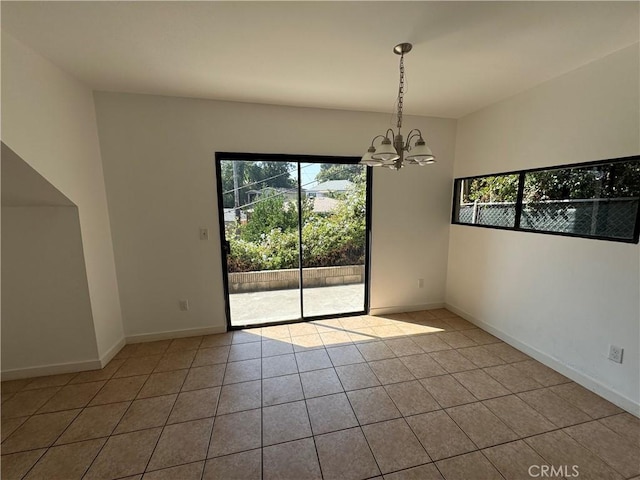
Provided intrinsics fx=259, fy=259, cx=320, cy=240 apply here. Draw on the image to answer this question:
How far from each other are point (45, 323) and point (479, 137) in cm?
464

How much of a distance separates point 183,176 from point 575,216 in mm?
3544

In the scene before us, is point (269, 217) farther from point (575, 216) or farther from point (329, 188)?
point (575, 216)

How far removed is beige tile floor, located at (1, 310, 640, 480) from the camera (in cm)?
146

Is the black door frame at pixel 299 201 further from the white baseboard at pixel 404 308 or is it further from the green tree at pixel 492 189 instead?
the green tree at pixel 492 189

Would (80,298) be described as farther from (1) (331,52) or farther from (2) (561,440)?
(2) (561,440)

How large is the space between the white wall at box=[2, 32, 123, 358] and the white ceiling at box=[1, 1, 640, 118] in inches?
5.6

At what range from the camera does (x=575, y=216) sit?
2096 mm

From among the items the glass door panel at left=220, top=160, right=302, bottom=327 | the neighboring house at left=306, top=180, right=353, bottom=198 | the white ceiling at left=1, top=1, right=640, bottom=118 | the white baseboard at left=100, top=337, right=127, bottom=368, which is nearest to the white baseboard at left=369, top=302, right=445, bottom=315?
the glass door panel at left=220, top=160, right=302, bottom=327

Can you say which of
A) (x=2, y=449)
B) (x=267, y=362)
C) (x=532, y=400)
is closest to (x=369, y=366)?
(x=267, y=362)

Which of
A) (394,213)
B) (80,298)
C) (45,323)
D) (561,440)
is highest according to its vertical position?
(394,213)

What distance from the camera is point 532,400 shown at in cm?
192

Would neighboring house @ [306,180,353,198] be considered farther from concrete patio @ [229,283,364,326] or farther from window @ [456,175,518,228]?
window @ [456,175,518,228]

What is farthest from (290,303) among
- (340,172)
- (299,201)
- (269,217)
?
(340,172)

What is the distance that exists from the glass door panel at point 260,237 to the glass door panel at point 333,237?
15cm
